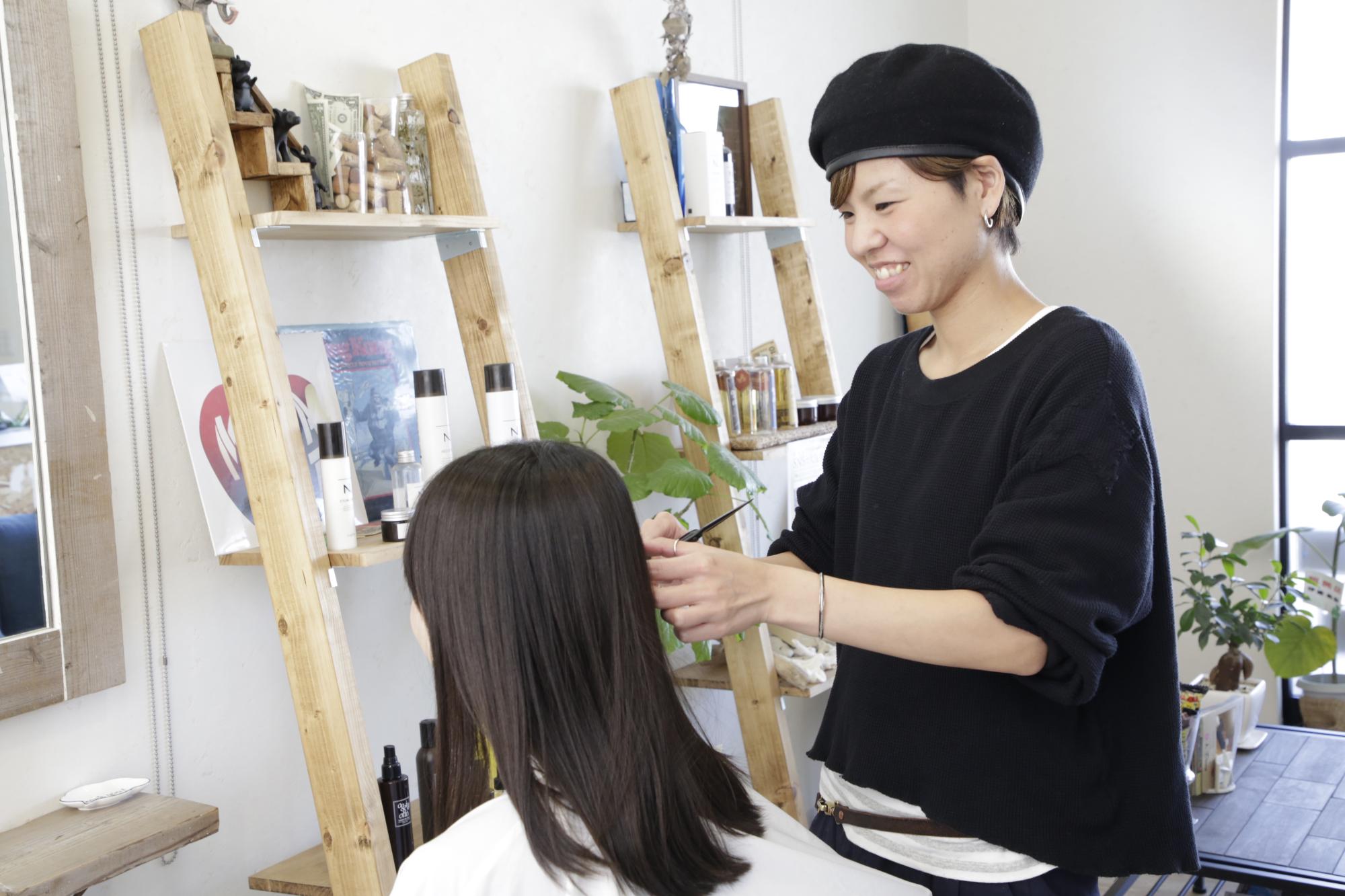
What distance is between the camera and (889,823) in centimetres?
146

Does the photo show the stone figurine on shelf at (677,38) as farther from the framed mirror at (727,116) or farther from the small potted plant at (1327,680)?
the small potted plant at (1327,680)

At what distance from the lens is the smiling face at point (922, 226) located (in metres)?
1.37

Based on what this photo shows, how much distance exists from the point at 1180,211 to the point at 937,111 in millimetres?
3224

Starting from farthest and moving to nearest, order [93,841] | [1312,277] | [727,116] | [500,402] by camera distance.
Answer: [1312,277] → [727,116] → [500,402] → [93,841]

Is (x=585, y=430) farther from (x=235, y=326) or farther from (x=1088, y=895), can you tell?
(x=1088, y=895)

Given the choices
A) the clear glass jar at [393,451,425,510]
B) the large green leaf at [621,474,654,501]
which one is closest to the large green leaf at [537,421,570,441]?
the large green leaf at [621,474,654,501]

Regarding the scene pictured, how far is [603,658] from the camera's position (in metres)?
1.17

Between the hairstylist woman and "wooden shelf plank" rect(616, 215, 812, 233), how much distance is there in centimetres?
104

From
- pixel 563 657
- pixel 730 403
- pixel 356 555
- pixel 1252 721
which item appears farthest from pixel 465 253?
pixel 1252 721

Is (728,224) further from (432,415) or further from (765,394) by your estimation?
(432,415)

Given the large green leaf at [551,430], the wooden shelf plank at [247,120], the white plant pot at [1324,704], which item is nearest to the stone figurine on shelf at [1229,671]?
the white plant pot at [1324,704]

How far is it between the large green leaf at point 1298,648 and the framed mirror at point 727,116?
2060 mm

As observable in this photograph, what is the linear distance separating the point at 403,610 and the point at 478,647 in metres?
1.22

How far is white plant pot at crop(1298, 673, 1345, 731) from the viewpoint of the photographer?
3840 mm
